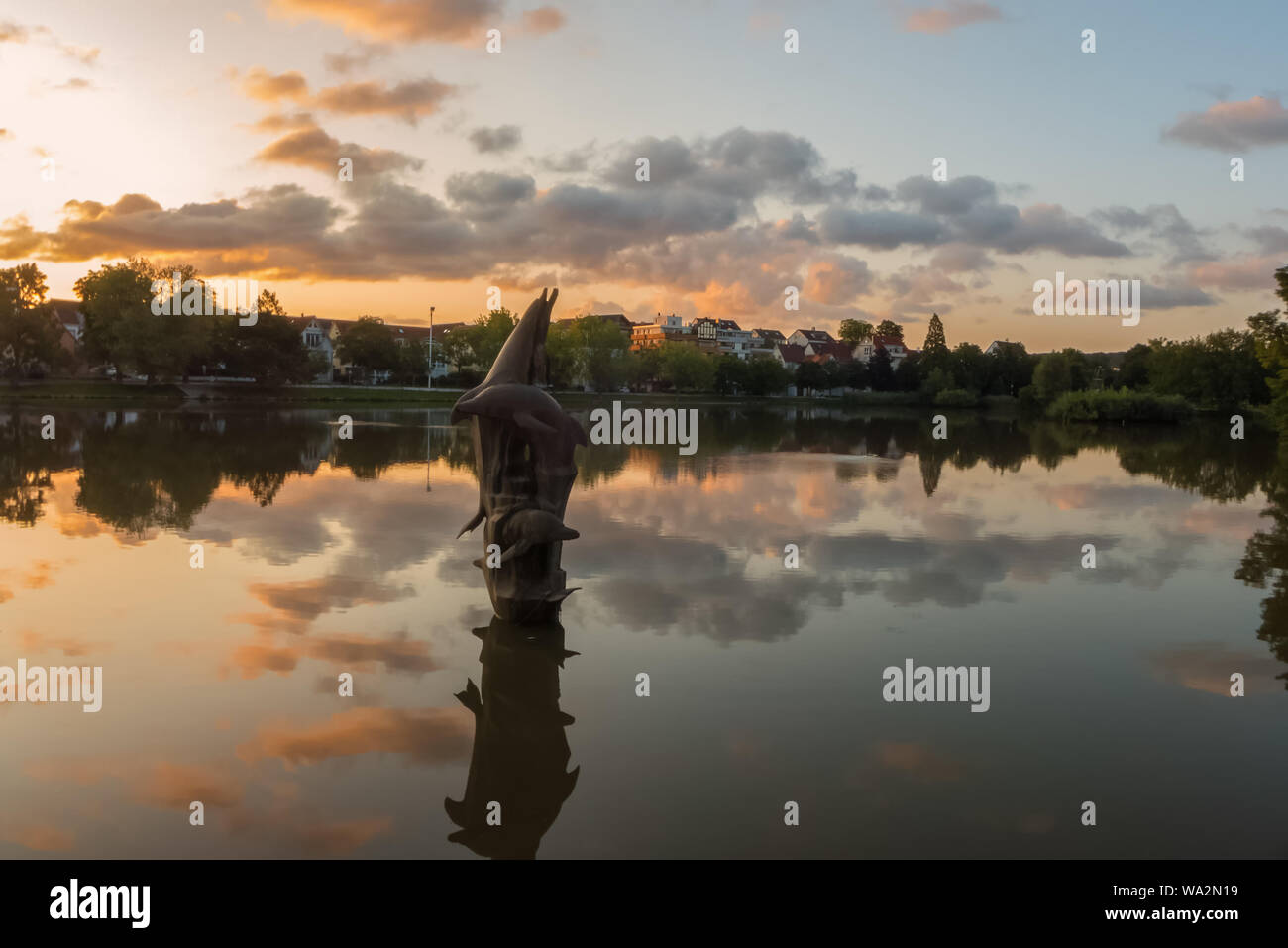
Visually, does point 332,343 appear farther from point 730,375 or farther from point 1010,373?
point 1010,373

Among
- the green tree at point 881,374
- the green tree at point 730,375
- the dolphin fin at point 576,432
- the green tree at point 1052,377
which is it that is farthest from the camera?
the green tree at point 881,374

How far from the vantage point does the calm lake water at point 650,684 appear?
6340 mm

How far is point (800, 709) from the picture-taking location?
8.41 metres

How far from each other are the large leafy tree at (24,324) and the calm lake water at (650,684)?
200ft

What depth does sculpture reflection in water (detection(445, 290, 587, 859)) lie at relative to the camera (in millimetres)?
8391

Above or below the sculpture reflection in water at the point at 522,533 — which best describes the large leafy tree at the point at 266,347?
above

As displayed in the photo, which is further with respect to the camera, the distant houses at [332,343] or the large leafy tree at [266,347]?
the distant houses at [332,343]

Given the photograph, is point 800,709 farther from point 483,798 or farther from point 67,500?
point 67,500

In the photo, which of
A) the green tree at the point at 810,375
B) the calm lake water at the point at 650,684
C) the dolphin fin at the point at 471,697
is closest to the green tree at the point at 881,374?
the green tree at the point at 810,375

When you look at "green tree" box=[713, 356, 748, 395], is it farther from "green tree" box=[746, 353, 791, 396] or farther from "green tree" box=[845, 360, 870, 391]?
"green tree" box=[845, 360, 870, 391]

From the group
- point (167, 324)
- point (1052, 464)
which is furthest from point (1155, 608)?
point (167, 324)

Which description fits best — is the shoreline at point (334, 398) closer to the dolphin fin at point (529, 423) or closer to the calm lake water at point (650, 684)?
the calm lake water at point (650, 684)

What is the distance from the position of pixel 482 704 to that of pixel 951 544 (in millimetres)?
10646

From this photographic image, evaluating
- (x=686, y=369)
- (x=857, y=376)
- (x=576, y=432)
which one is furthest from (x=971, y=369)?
(x=576, y=432)
